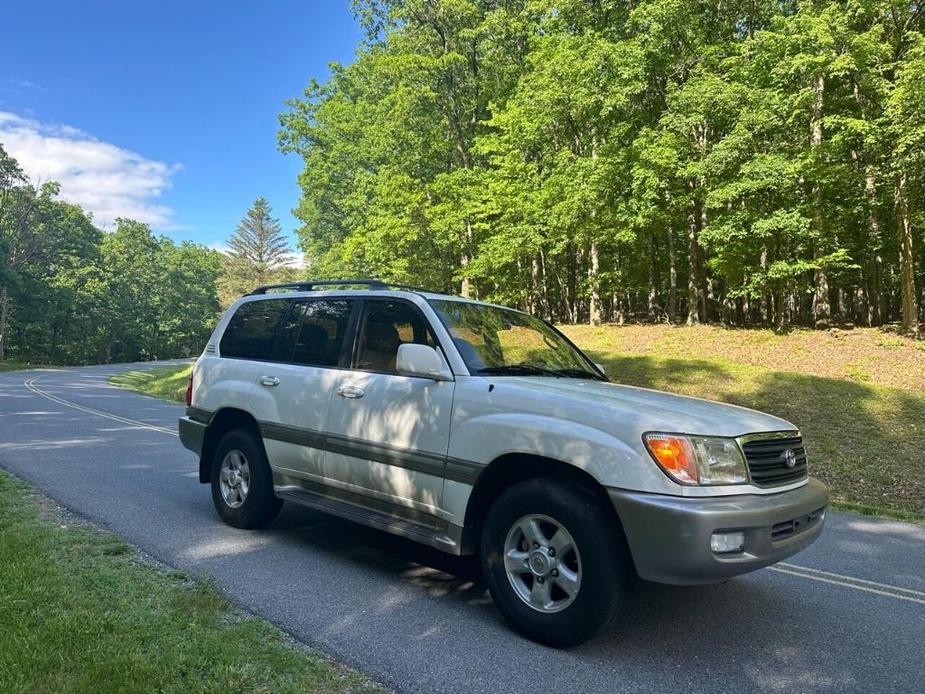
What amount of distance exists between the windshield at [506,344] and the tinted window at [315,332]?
89 centimetres

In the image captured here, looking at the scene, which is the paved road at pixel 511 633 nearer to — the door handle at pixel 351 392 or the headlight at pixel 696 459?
the headlight at pixel 696 459

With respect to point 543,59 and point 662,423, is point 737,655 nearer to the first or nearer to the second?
point 662,423

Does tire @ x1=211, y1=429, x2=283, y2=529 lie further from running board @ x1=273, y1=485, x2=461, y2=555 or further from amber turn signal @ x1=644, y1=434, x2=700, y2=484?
amber turn signal @ x1=644, y1=434, x2=700, y2=484

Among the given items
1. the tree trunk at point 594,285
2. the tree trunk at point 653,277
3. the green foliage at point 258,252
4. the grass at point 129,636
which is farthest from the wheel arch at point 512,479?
the green foliage at point 258,252

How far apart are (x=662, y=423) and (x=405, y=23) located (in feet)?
97.9

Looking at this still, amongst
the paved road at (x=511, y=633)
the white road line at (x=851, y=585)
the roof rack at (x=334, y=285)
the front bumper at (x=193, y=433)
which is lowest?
the white road line at (x=851, y=585)

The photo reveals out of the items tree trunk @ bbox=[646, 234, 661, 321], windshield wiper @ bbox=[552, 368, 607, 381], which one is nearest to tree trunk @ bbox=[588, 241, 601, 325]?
tree trunk @ bbox=[646, 234, 661, 321]

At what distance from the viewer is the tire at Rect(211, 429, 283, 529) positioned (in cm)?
524

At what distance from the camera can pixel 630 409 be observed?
11.2 feet

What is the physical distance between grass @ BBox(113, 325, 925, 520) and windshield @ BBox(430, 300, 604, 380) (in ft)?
16.3

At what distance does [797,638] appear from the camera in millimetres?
3615

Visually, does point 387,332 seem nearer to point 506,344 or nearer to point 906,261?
point 506,344

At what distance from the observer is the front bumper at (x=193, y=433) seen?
19.1 feet

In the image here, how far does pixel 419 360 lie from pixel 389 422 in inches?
24.1
